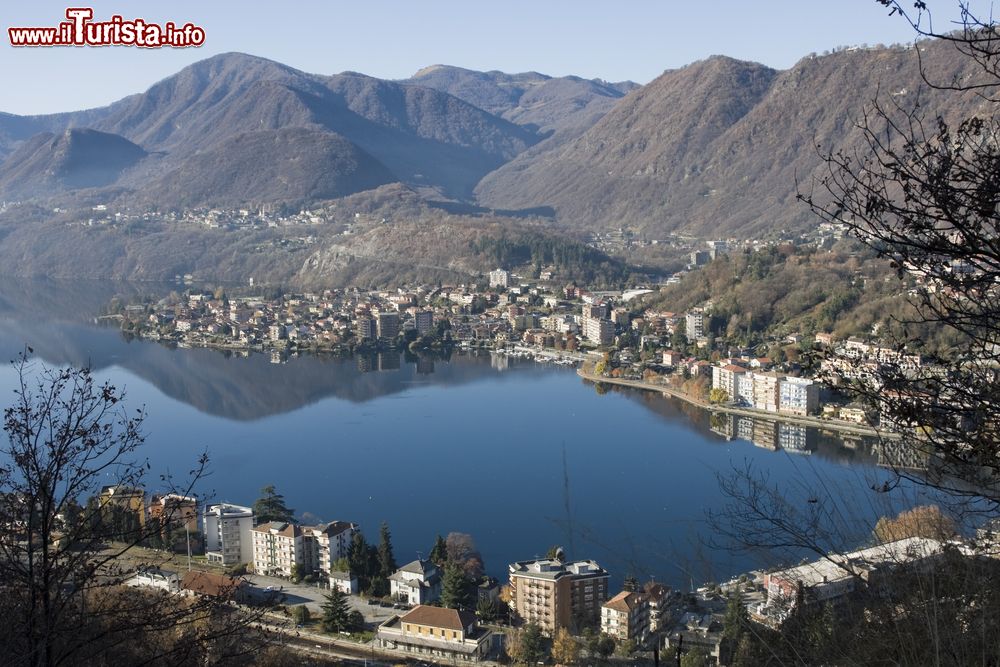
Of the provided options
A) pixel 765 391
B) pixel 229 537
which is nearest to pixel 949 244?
pixel 229 537

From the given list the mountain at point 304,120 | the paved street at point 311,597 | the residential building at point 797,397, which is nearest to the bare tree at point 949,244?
the paved street at point 311,597

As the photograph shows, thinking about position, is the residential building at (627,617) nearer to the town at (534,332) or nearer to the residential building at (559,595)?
the residential building at (559,595)

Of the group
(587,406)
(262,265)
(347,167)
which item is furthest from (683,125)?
(587,406)

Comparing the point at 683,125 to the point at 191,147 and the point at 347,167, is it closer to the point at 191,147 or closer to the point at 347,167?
the point at 347,167

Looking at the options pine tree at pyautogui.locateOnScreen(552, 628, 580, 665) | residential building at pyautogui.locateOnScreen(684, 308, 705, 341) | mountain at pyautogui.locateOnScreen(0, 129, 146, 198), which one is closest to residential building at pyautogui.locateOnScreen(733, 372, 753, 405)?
residential building at pyautogui.locateOnScreen(684, 308, 705, 341)

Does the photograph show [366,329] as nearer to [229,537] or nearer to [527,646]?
[229,537]
